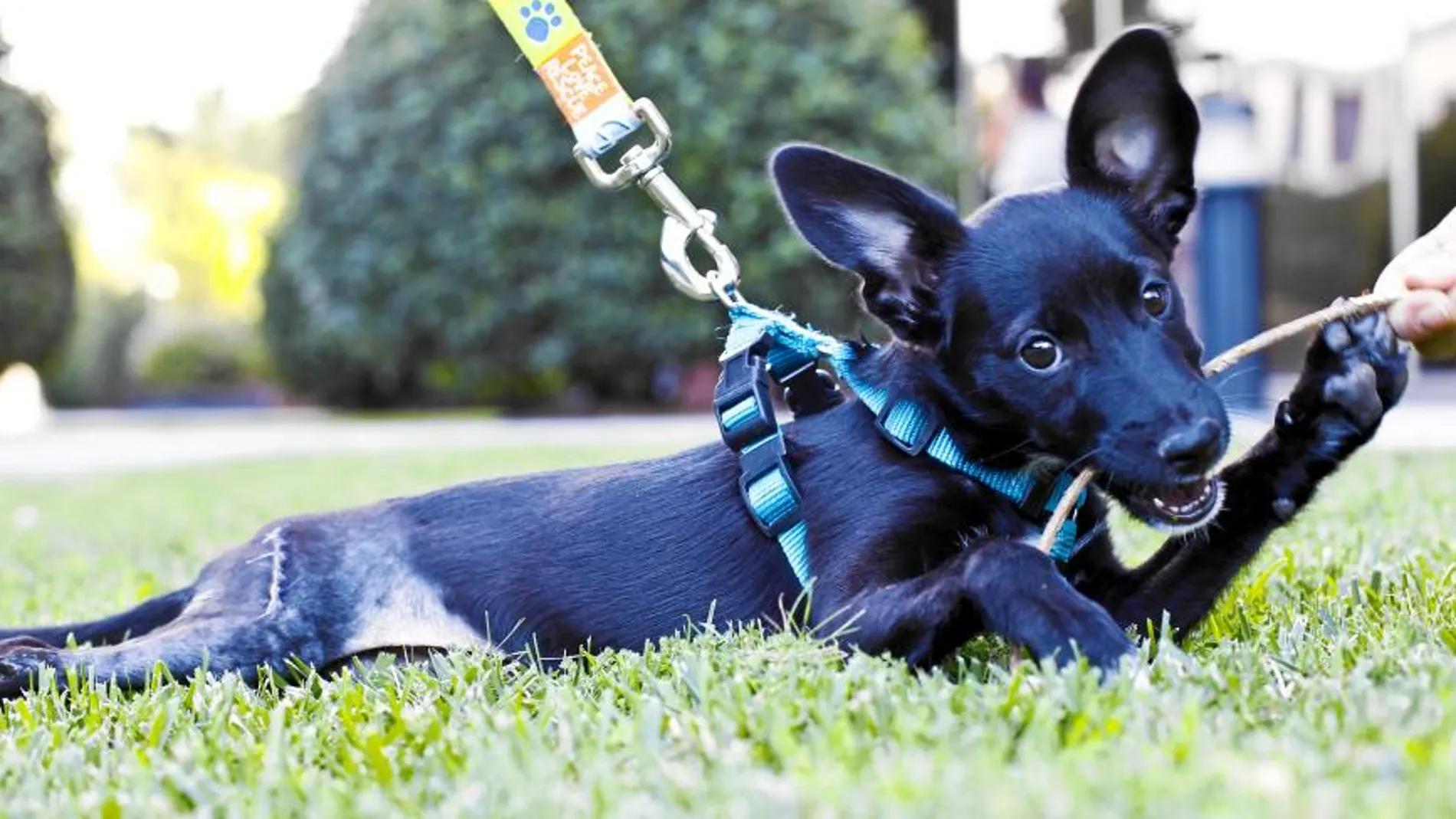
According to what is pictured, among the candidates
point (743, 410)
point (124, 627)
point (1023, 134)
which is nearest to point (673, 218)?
point (743, 410)

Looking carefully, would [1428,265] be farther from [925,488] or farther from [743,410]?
[743,410]

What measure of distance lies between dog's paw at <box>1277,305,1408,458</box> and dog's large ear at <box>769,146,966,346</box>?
2.09 feet

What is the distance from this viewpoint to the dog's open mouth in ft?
8.14

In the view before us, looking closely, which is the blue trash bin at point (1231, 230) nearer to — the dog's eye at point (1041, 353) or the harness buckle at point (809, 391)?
the harness buckle at point (809, 391)

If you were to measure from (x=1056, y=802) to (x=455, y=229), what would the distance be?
16059 millimetres

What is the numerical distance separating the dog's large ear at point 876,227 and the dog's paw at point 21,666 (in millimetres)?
1564

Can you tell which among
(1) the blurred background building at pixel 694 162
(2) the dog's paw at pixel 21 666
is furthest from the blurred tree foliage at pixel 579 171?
(2) the dog's paw at pixel 21 666

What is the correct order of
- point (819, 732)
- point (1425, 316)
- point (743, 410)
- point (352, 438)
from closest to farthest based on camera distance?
point (819, 732), point (1425, 316), point (743, 410), point (352, 438)

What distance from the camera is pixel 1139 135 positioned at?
2.84 metres

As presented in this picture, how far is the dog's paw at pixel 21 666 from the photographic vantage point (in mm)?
Answer: 2775

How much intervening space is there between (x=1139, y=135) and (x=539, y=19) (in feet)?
4.07

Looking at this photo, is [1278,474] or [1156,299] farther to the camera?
[1278,474]

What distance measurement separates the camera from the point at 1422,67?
12484 millimetres

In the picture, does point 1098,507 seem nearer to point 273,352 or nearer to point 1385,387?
point 1385,387
